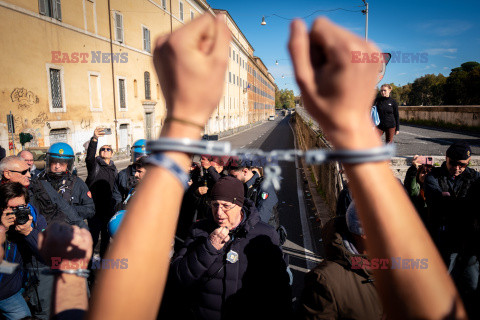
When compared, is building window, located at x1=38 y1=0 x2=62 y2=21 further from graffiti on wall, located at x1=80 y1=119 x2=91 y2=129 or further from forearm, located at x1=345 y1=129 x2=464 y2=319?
forearm, located at x1=345 y1=129 x2=464 y2=319

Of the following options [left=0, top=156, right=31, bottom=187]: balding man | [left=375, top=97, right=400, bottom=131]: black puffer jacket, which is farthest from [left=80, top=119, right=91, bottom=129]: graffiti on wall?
[left=375, top=97, right=400, bottom=131]: black puffer jacket

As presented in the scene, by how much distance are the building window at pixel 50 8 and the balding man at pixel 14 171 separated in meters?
14.9

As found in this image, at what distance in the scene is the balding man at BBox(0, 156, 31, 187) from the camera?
361 centimetres

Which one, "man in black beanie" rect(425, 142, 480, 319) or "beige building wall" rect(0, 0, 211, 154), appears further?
"beige building wall" rect(0, 0, 211, 154)

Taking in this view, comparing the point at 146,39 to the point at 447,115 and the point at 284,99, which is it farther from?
the point at 284,99

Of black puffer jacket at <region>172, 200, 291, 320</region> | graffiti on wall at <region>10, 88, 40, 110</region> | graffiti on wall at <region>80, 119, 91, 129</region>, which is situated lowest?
black puffer jacket at <region>172, 200, 291, 320</region>

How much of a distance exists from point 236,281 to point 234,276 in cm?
4

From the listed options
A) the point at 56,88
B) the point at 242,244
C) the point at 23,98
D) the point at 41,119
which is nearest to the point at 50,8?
the point at 56,88

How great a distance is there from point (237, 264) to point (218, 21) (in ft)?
6.70

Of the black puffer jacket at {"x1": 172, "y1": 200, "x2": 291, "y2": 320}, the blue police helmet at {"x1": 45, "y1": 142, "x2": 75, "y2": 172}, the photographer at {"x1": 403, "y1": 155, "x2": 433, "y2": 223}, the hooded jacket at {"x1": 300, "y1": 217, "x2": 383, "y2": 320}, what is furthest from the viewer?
the photographer at {"x1": 403, "y1": 155, "x2": 433, "y2": 223}

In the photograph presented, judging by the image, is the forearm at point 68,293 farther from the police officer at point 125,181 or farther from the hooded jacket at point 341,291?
the police officer at point 125,181

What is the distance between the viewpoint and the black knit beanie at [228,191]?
2.77m

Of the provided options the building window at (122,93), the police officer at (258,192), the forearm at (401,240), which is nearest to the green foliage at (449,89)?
the building window at (122,93)

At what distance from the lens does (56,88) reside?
52.3 feet
